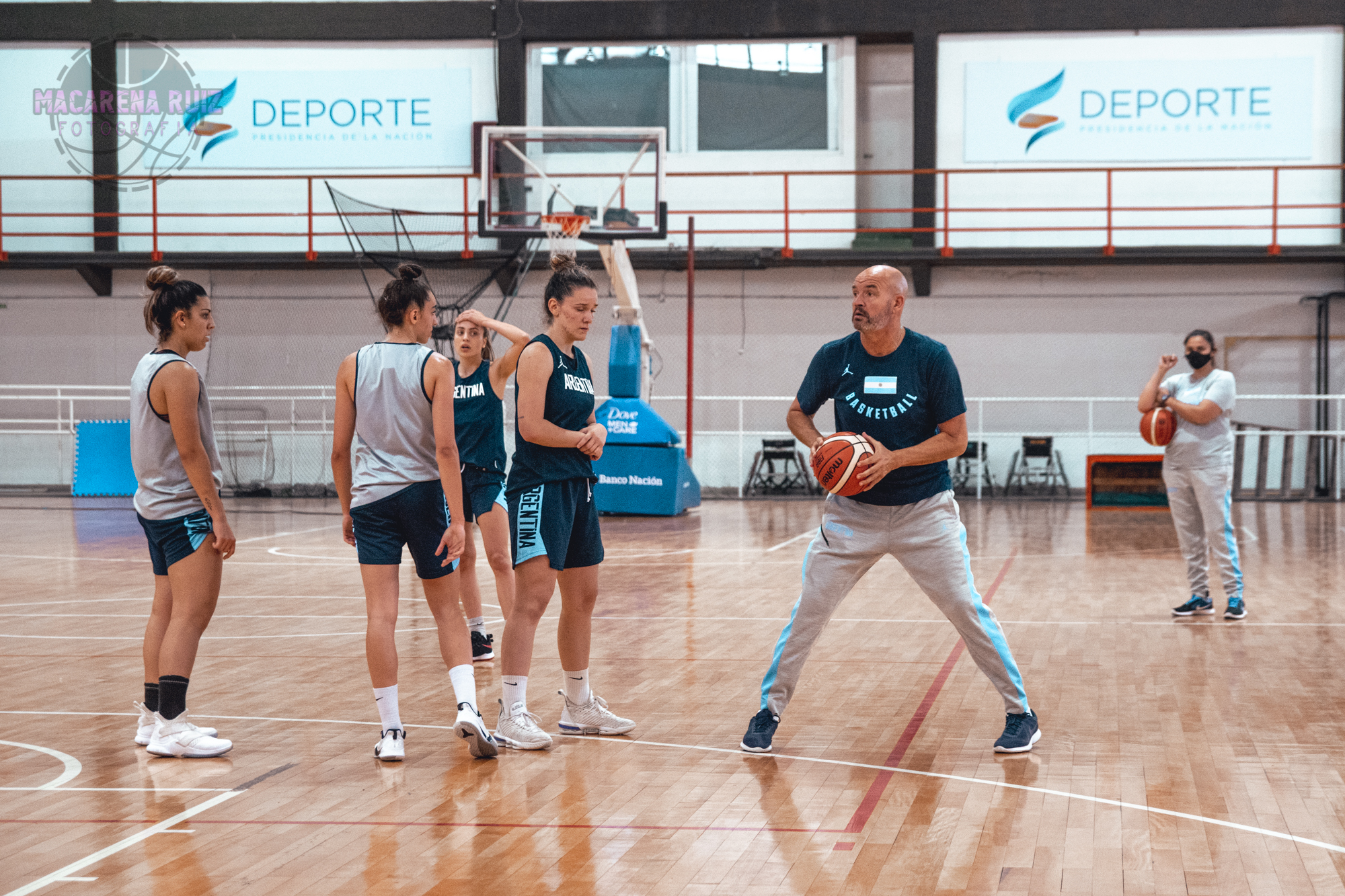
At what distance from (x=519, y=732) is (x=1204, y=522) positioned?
5.00m

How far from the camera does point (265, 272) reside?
20797 mm

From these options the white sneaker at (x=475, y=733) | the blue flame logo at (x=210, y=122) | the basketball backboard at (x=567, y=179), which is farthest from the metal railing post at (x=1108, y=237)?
the white sneaker at (x=475, y=733)

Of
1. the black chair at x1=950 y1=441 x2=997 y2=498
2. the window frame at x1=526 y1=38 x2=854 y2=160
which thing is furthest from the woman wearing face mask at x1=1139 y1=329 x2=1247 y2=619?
the window frame at x1=526 y1=38 x2=854 y2=160

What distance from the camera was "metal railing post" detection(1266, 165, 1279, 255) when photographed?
18328 millimetres

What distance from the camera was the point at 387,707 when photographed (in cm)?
452

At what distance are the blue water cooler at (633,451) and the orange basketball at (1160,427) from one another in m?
7.69

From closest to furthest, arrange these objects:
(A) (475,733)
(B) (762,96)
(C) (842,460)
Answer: (C) (842,460)
(A) (475,733)
(B) (762,96)

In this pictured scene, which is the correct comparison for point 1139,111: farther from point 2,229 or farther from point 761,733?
point 2,229

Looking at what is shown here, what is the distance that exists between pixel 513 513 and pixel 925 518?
4.91 ft

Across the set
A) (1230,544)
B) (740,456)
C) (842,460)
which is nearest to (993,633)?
(842,460)

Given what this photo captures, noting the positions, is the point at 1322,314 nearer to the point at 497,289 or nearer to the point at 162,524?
the point at 497,289

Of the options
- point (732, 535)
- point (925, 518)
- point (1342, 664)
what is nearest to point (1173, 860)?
point (925, 518)

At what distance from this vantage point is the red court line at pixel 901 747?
382cm

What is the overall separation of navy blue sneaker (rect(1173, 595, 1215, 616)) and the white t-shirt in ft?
2.70
